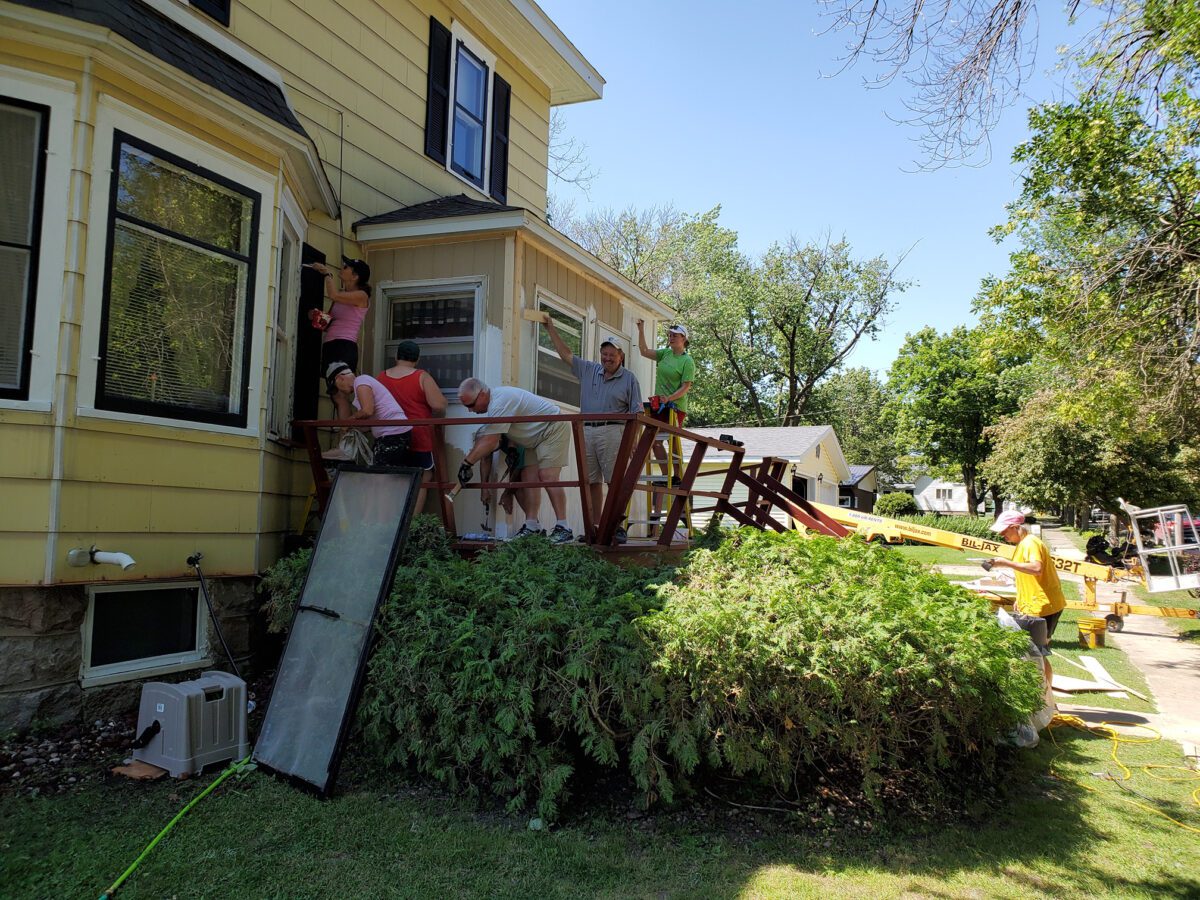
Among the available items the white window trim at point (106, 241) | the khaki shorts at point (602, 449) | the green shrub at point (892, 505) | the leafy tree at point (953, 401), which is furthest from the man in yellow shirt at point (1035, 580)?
the leafy tree at point (953, 401)

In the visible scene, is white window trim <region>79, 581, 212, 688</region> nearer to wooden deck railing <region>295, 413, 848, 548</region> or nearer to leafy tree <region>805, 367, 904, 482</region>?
wooden deck railing <region>295, 413, 848, 548</region>

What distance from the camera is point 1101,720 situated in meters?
6.41

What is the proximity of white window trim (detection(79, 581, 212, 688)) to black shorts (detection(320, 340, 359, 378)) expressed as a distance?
7.55ft

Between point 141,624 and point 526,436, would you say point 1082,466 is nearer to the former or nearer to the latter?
point 526,436

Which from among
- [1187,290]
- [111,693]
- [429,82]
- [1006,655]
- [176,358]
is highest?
[429,82]

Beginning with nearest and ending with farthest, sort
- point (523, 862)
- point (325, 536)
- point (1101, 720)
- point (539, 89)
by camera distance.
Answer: point (523, 862)
point (325, 536)
point (1101, 720)
point (539, 89)

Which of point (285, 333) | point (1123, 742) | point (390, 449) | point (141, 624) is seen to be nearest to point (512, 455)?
point (390, 449)

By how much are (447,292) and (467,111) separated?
10.5ft

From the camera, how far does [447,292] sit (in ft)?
24.8

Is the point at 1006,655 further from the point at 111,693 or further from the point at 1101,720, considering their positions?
the point at 111,693

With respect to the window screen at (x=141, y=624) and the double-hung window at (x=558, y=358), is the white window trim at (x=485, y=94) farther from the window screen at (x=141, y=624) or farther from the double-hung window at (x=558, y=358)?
the window screen at (x=141, y=624)

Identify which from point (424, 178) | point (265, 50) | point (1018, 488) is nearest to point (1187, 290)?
point (424, 178)

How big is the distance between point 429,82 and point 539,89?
250cm

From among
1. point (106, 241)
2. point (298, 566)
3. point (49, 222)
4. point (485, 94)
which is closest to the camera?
point (49, 222)
